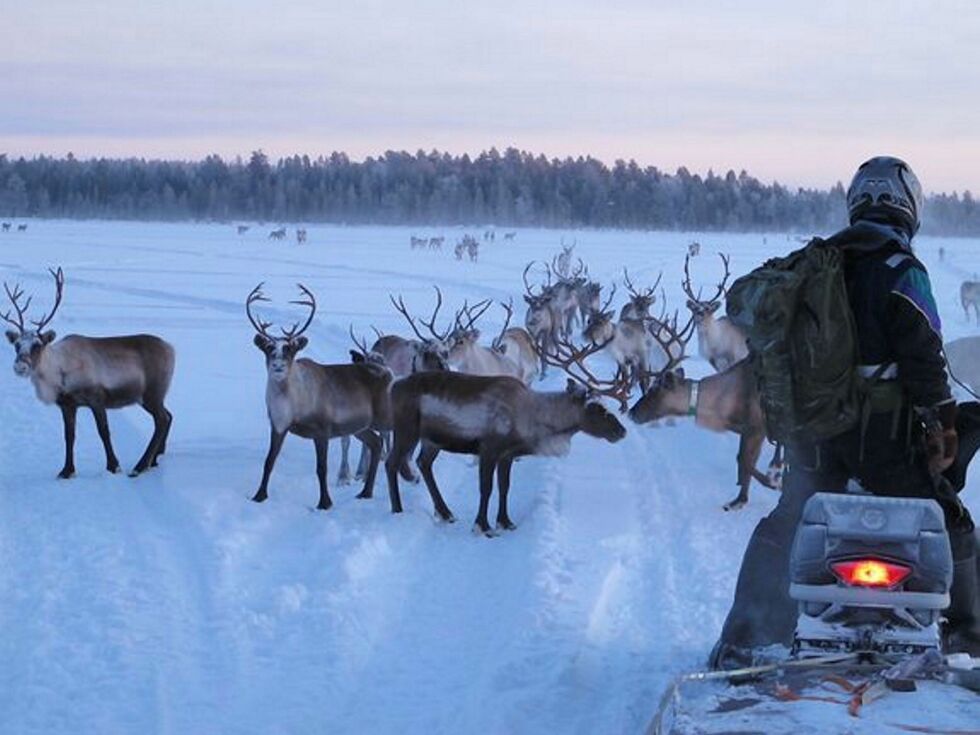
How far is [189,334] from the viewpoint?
2309 cm

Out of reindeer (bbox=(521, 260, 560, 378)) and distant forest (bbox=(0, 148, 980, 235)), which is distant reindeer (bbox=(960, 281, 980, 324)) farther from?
distant forest (bbox=(0, 148, 980, 235))

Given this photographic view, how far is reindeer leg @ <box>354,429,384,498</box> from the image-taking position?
10117 mm

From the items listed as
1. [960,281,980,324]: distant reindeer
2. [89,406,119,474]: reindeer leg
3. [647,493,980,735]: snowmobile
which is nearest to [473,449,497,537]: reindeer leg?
[89,406,119,474]: reindeer leg

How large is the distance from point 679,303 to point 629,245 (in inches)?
1502

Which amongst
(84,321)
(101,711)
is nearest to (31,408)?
(101,711)

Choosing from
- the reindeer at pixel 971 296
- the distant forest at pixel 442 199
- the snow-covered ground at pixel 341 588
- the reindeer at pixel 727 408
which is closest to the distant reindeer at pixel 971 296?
the reindeer at pixel 971 296

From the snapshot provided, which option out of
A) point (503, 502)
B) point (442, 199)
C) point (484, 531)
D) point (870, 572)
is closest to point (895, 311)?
point (870, 572)

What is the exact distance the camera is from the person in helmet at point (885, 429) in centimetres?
388

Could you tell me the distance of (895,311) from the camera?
3.87m

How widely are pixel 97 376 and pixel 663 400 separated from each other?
4684 mm

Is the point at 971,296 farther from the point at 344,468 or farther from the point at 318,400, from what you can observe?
the point at 318,400

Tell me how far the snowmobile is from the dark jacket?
21.8 inches

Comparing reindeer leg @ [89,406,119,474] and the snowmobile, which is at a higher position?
the snowmobile

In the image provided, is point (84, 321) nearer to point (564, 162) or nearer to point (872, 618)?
point (872, 618)
